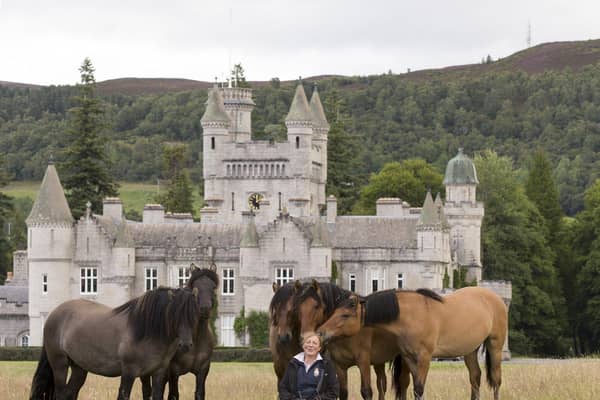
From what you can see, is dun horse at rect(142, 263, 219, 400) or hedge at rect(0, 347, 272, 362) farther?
hedge at rect(0, 347, 272, 362)

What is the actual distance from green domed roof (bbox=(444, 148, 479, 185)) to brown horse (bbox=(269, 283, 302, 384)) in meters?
61.7

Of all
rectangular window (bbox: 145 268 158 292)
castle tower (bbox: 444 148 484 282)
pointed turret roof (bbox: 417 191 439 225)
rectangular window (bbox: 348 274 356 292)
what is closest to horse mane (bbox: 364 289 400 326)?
pointed turret roof (bbox: 417 191 439 225)

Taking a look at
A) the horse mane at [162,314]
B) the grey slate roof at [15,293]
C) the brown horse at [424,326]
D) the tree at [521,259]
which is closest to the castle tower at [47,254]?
the grey slate roof at [15,293]

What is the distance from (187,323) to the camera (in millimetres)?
22922

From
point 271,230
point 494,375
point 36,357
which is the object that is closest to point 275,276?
point 271,230

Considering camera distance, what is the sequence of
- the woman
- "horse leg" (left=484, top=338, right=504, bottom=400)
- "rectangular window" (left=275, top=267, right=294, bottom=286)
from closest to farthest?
1. the woman
2. "horse leg" (left=484, top=338, right=504, bottom=400)
3. "rectangular window" (left=275, top=267, right=294, bottom=286)

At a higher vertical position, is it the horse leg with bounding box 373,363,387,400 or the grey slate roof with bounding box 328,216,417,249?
the grey slate roof with bounding box 328,216,417,249

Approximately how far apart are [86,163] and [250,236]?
67.8ft

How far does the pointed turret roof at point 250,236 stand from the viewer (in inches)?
2982

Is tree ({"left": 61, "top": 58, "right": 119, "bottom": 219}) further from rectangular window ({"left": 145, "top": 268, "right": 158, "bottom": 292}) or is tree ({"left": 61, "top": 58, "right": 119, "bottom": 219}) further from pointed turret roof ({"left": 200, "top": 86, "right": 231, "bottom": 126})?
rectangular window ({"left": 145, "top": 268, "right": 158, "bottom": 292})

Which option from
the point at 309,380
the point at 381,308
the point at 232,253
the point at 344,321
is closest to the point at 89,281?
the point at 232,253

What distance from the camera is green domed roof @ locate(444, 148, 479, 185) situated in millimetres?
85500

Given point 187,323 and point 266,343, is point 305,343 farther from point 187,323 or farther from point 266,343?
point 266,343

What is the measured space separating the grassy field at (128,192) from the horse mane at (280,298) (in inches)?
5126
